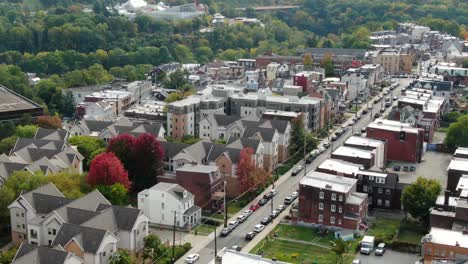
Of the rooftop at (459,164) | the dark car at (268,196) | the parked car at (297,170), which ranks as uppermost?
the rooftop at (459,164)

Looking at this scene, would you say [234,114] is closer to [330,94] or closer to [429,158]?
[330,94]

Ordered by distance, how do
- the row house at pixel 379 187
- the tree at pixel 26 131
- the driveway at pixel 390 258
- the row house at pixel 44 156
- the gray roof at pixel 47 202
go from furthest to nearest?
the tree at pixel 26 131 → the row house at pixel 379 187 → the row house at pixel 44 156 → the gray roof at pixel 47 202 → the driveway at pixel 390 258

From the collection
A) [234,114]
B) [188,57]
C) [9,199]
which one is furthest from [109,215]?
[188,57]

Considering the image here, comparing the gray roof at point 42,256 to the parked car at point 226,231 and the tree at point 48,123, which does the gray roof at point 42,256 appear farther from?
the tree at point 48,123

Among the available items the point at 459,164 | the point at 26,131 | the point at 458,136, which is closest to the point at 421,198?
the point at 459,164

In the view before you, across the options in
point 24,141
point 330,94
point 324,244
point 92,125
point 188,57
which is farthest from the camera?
point 188,57

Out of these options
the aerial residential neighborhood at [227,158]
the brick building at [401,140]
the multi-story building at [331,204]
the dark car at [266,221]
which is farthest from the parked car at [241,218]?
the brick building at [401,140]

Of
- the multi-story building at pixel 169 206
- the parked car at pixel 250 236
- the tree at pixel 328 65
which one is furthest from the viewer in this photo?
the tree at pixel 328 65
